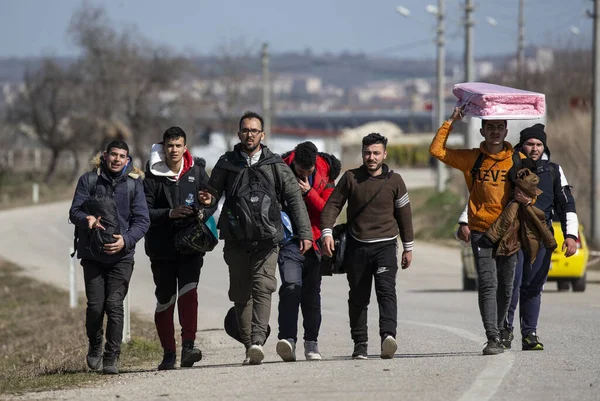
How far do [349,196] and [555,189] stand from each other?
5.65 feet

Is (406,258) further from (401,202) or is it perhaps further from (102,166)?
(102,166)

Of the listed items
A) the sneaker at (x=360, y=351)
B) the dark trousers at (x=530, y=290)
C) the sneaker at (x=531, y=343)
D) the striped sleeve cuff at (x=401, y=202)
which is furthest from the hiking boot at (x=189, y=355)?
the sneaker at (x=531, y=343)

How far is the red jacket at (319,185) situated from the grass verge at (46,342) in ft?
6.48

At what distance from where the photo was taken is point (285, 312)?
1068 cm

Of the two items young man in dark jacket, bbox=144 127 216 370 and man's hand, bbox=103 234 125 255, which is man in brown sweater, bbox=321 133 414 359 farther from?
man's hand, bbox=103 234 125 255

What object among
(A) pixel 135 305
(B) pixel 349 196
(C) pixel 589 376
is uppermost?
(B) pixel 349 196

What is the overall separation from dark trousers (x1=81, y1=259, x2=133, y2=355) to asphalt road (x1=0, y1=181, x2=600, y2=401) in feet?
1.20

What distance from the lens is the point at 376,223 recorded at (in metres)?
10.5

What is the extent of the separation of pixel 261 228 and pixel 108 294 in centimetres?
136

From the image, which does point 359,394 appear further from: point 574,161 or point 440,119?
point 440,119

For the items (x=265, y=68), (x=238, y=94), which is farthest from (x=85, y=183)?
(x=238, y=94)

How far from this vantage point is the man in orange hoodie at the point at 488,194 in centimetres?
1043

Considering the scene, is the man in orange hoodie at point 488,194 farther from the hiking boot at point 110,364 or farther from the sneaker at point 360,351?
the hiking boot at point 110,364

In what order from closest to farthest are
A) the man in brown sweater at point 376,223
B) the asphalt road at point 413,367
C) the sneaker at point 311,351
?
1. the asphalt road at point 413,367
2. the man in brown sweater at point 376,223
3. the sneaker at point 311,351
